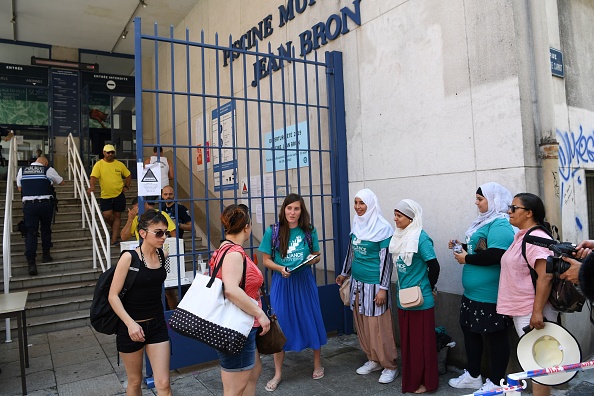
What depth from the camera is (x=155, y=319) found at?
9.27 ft

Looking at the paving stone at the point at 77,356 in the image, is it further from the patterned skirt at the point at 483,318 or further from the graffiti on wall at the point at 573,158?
the graffiti on wall at the point at 573,158

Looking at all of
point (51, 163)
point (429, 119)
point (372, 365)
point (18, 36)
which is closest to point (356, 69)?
point (429, 119)

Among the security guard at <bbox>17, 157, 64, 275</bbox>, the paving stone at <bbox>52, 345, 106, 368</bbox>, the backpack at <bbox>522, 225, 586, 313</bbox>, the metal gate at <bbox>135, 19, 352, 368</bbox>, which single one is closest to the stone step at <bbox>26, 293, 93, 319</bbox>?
the security guard at <bbox>17, 157, 64, 275</bbox>

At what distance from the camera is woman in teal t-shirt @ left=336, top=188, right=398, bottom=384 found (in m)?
3.68

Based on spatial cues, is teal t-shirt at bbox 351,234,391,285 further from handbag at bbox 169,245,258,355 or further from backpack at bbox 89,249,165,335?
backpack at bbox 89,249,165,335

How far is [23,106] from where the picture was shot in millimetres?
11609

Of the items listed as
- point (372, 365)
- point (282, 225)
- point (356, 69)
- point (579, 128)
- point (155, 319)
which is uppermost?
point (356, 69)

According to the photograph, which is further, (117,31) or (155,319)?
(117,31)

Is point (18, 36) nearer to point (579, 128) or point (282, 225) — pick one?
point (282, 225)

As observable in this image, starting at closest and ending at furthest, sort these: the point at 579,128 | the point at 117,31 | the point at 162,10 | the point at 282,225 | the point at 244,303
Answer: the point at 244,303 < the point at 282,225 < the point at 579,128 < the point at 162,10 < the point at 117,31

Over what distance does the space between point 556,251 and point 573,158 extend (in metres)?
1.96

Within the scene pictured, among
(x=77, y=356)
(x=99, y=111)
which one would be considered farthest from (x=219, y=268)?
(x=99, y=111)

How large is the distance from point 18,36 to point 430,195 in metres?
11.2

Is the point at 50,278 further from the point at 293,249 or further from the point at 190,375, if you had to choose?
the point at 293,249
